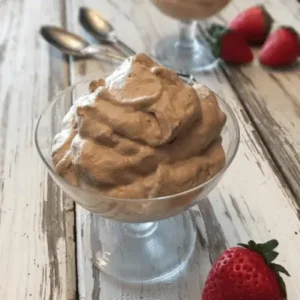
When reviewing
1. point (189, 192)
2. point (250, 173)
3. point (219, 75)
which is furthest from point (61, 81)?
point (189, 192)

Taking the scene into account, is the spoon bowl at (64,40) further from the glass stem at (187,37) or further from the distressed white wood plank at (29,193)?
the glass stem at (187,37)

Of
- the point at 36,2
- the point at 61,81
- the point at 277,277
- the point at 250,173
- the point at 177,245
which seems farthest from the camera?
the point at 36,2

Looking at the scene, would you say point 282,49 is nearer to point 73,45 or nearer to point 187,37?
point 187,37

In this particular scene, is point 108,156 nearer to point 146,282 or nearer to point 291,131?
point 146,282

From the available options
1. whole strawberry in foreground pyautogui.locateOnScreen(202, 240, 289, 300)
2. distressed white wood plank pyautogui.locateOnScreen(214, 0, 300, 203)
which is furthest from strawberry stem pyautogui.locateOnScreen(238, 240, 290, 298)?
distressed white wood plank pyautogui.locateOnScreen(214, 0, 300, 203)

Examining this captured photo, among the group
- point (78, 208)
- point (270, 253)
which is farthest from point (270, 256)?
point (78, 208)
